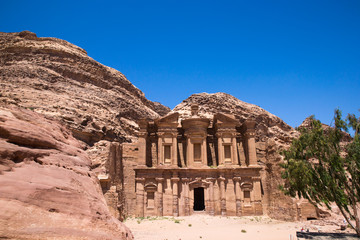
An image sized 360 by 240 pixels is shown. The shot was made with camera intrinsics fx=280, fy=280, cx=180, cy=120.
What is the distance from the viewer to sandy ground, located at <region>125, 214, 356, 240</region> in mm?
20250

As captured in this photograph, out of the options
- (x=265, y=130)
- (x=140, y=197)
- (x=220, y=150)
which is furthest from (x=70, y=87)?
(x=265, y=130)

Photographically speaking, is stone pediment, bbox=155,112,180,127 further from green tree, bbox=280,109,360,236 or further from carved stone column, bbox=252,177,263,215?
green tree, bbox=280,109,360,236

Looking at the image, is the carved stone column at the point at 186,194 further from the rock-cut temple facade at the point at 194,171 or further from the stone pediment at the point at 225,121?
the stone pediment at the point at 225,121

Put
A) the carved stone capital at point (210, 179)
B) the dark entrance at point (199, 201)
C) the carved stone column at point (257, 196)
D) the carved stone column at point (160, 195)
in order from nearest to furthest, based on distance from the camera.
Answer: the carved stone column at point (160, 195)
the carved stone column at point (257, 196)
the carved stone capital at point (210, 179)
the dark entrance at point (199, 201)

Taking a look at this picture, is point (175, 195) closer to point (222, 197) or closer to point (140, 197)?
point (140, 197)

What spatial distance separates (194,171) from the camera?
31812mm


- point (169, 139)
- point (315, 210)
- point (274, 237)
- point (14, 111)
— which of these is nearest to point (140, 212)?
point (169, 139)

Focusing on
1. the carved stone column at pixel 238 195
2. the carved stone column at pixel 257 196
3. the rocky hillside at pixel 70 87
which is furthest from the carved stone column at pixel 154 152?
the carved stone column at pixel 257 196

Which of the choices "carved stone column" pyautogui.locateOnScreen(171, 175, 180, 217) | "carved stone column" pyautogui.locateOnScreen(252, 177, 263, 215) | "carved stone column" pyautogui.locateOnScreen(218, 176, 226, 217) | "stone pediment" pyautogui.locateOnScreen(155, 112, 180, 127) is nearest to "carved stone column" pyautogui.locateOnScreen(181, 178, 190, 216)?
"carved stone column" pyautogui.locateOnScreen(171, 175, 180, 217)

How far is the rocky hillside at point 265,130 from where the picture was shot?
3055cm

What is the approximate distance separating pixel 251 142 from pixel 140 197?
14.5 m

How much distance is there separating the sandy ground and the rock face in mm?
7330

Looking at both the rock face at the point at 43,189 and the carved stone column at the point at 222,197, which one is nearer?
the rock face at the point at 43,189

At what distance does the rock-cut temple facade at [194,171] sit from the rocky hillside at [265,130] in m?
1.38
